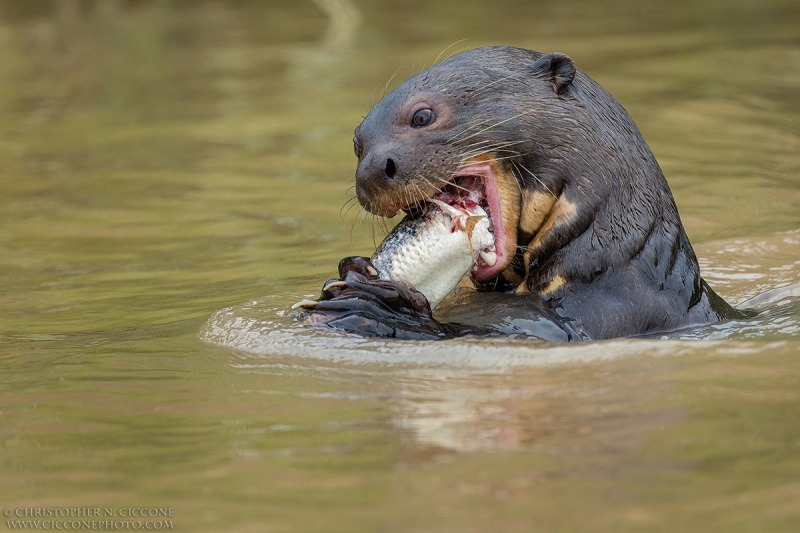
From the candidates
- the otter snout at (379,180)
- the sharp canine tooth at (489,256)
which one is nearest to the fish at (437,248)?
the sharp canine tooth at (489,256)

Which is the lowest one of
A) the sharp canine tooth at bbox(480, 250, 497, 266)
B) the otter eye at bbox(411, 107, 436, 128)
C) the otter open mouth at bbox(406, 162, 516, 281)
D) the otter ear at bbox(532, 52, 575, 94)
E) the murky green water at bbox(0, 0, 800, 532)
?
the murky green water at bbox(0, 0, 800, 532)

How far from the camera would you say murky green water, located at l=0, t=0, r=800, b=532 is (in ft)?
11.1

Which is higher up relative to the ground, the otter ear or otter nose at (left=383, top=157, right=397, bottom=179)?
the otter ear

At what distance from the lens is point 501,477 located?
3.38 meters

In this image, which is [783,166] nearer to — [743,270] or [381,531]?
[743,270]

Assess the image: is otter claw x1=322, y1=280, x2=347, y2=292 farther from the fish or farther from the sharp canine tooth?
the sharp canine tooth

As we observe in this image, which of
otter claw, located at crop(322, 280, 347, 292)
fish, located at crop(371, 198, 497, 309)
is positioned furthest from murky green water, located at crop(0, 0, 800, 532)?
fish, located at crop(371, 198, 497, 309)

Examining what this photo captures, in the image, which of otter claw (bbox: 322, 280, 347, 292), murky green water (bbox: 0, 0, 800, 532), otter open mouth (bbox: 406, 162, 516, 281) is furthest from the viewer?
otter open mouth (bbox: 406, 162, 516, 281)

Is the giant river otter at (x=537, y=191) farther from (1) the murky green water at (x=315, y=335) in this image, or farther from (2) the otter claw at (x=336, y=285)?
(1) the murky green water at (x=315, y=335)

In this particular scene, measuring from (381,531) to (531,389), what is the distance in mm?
1238

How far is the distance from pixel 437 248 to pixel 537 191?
1.44ft

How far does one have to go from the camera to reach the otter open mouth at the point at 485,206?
500cm

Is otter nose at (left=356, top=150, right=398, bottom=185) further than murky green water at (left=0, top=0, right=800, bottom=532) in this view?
Yes

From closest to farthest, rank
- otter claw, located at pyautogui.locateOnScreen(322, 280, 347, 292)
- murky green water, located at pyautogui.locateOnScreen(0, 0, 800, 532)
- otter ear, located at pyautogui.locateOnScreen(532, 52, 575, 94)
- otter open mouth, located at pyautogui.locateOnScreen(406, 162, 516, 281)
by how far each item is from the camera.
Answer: murky green water, located at pyautogui.locateOnScreen(0, 0, 800, 532) < otter claw, located at pyautogui.locateOnScreen(322, 280, 347, 292) < otter open mouth, located at pyautogui.locateOnScreen(406, 162, 516, 281) < otter ear, located at pyautogui.locateOnScreen(532, 52, 575, 94)
